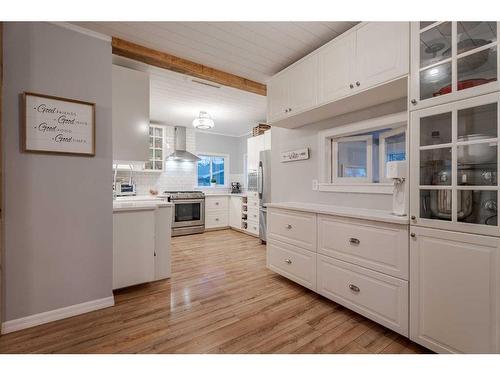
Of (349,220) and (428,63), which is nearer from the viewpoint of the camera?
(428,63)

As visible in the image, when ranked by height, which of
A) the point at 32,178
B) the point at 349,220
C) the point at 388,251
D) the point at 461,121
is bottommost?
the point at 388,251

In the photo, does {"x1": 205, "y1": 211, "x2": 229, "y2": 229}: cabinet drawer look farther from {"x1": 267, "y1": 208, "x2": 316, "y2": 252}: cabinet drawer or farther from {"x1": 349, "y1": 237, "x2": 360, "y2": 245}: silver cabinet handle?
{"x1": 349, "y1": 237, "x2": 360, "y2": 245}: silver cabinet handle

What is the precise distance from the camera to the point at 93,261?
6.77 feet

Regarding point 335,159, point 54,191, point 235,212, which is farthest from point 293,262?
point 235,212

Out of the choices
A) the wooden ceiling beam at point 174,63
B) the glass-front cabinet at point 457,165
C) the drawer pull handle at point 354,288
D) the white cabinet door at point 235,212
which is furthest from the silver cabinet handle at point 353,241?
the white cabinet door at point 235,212

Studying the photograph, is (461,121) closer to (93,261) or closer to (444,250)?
(444,250)

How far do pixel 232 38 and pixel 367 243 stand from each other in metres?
2.16

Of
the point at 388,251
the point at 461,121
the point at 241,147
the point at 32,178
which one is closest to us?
the point at 461,121

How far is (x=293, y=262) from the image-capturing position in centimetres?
250

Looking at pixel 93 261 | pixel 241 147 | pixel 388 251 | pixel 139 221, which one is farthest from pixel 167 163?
pixel 388 251

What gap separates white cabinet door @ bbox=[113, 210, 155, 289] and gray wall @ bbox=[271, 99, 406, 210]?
1.71m

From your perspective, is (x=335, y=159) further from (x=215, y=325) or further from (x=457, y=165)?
(x=215, y=325)

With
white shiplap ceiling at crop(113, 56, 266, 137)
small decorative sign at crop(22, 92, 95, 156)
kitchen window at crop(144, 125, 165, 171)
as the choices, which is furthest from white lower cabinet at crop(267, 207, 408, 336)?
kitchen window at crop(144, 125, 165, 171)
